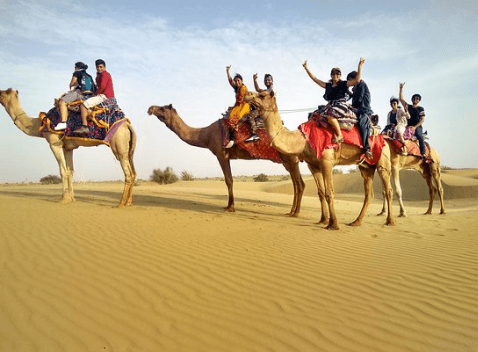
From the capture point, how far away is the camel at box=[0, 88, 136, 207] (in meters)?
9.84

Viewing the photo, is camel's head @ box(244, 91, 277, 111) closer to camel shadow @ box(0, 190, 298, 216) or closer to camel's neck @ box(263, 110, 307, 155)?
camel's neck @ box(263, 110, 307, 155)

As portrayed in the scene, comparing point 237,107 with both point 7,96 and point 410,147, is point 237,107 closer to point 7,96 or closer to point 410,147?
point 410,147

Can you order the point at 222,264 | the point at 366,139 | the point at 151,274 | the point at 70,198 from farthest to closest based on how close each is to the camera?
the point at 70,198 < the point at 366,139 < the point at 222,264 < the point at 151,274

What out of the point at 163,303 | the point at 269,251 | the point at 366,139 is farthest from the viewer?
the point at 366,139

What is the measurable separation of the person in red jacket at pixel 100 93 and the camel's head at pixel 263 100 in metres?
5.07

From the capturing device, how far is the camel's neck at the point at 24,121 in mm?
10484

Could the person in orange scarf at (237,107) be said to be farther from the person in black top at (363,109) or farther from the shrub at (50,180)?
the shrub at (50,180)

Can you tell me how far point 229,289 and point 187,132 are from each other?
7467mm

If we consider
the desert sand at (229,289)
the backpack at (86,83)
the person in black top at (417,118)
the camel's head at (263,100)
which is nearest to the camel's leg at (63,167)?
the backpack at (86,83)

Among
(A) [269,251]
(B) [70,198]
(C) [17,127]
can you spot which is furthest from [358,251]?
(C) [17,127]

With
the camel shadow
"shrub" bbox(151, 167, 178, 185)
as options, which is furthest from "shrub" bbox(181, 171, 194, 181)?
the camel shadow

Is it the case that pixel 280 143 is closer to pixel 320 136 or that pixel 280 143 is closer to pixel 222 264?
pixel 320 136

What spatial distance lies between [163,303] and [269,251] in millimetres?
2300

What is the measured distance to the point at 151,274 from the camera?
4.22 m
